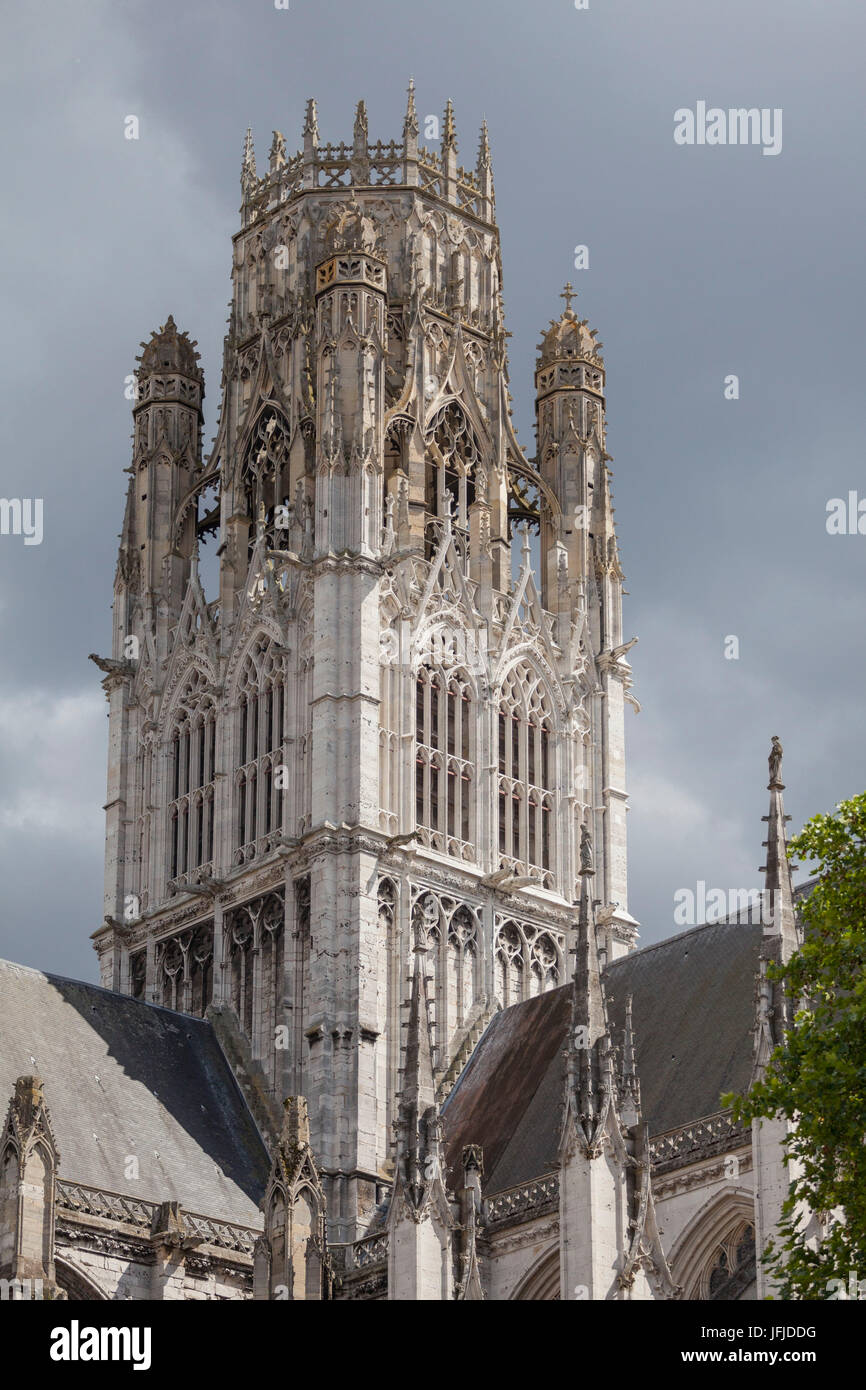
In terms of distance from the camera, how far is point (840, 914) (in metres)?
29.2

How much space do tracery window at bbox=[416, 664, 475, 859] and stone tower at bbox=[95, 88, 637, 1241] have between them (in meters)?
0.07

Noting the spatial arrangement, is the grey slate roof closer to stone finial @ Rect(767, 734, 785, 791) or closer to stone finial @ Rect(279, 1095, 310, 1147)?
stone finial @ Rect(279, 1095, 310, 1147)

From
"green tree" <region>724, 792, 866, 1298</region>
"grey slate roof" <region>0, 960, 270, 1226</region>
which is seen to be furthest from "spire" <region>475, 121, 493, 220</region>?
"green tree" <region>724, 792, 866, 1298</region>

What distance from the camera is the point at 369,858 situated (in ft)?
169

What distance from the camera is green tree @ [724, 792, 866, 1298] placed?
2681cm

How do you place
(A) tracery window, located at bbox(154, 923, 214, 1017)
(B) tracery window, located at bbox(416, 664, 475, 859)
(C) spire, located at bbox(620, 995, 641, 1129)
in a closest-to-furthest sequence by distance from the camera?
1. (C) spire, located at bbox(620, 995, 641, 1129)
2. (B) tracery window, located at bbox(416, 664, 475, 859)
3. (A) tracery window, located at bbox(154, 923, 214, 1017)

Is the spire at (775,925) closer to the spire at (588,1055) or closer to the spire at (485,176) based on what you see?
the spire at (588,1055)

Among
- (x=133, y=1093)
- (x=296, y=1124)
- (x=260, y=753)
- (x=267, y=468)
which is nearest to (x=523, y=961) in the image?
(x=260, y=753)

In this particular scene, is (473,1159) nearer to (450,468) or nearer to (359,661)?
(359,661)

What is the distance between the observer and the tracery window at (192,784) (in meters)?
55.5

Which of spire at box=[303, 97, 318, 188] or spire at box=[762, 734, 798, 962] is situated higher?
spire at box=[303, 97, 318, 188]

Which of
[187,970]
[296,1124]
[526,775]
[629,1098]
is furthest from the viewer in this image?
[526,775]

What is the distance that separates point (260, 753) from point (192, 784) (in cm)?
245
